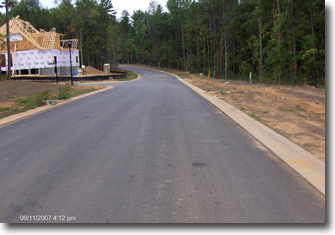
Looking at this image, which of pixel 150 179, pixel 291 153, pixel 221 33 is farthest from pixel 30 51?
pixel 291 153

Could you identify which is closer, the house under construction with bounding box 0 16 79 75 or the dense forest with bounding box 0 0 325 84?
the dense forest with bounding box 0 0 325 84

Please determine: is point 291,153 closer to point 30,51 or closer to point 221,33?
point 221,33

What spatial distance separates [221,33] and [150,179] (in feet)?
176

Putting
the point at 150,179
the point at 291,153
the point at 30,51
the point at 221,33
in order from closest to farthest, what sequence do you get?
1. the point at 150,179
2. the point at 291,153
3. the point at 30,51
4. the point at 221,33

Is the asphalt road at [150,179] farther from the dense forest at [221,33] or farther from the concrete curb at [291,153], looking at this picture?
the dense forest at [221,33]

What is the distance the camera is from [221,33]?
5525cm

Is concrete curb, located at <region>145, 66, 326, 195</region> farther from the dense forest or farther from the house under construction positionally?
the house under construction

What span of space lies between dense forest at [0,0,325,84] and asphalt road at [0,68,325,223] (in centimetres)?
2689

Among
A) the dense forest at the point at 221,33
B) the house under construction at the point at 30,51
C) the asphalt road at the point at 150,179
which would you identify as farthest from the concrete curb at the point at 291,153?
the house under construction at the point at 30,51

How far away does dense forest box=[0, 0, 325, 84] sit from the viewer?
34775 mm

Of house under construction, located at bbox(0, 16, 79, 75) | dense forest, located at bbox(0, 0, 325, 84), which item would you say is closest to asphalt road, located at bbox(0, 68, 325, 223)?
dense forest, located at bbox(0, 0, 325, 84)

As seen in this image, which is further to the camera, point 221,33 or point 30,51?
point 221,33

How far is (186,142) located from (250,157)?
1.90 m

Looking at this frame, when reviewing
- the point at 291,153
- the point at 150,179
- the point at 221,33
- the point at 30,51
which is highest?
the point at 221,33
